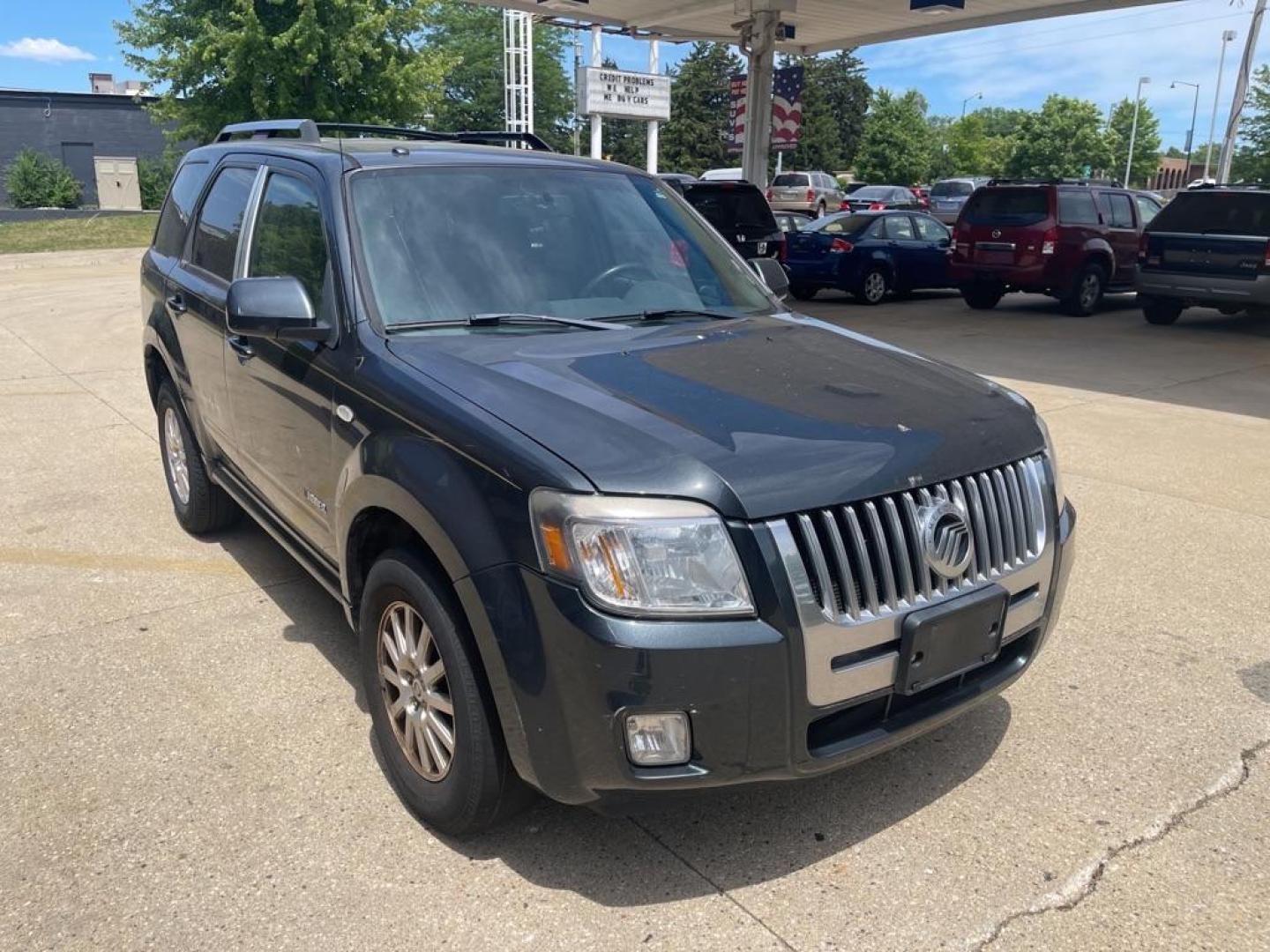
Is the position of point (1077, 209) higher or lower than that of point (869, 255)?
higher

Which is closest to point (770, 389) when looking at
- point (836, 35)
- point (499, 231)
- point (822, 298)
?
point (499, 231)

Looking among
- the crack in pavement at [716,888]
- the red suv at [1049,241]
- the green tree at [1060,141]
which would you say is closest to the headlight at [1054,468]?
the crack in pavement at [716,888]

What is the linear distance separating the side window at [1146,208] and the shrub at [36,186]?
114 ft

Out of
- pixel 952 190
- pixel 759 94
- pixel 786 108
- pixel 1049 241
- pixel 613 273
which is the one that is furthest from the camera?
pixel 952 190

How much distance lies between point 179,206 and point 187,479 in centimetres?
140

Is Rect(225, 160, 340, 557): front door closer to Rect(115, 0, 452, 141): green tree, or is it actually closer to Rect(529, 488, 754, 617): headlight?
Rect(529, 488, 754, 617): headlight

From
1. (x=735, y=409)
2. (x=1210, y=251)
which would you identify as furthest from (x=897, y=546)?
(x=1210, y=251)

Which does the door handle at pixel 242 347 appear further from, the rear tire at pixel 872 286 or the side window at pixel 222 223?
the rear tire at pixel 872 286

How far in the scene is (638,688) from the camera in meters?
2.32

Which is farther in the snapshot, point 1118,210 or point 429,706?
point 1118,210

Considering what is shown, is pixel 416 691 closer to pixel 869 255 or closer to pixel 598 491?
pixel 598 491

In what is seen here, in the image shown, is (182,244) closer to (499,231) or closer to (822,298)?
(499,231)

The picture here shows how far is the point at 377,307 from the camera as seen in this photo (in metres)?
3.28

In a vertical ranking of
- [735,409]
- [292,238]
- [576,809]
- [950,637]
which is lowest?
[576,809]
